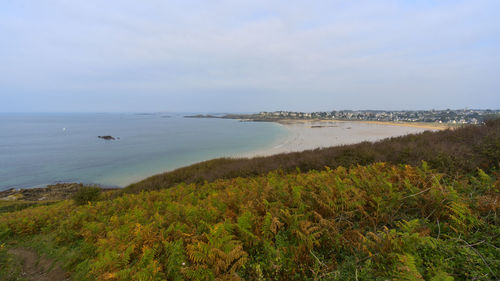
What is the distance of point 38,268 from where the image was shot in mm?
5699

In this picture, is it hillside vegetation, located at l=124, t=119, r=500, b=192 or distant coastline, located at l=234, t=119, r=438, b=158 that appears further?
distant coastline, located at l=234, t=119, r=438, b=158

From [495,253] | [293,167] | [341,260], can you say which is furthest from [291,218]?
[293,167]

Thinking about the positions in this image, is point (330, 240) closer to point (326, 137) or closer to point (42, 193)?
point (42, 193)

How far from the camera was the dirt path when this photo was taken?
204 inches

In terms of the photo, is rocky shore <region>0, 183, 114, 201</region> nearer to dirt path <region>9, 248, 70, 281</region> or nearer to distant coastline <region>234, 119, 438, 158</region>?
dirt path <region>9, 248, 70, 281</region>

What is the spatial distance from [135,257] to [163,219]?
133 cm

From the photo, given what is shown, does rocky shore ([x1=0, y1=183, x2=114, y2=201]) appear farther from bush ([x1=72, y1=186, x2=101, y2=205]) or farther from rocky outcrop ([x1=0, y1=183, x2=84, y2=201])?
bush ([x1=72, y1=186, x2=101, y2=205])

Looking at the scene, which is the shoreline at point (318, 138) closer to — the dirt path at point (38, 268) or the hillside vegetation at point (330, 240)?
the dirt path at point (38, 268)

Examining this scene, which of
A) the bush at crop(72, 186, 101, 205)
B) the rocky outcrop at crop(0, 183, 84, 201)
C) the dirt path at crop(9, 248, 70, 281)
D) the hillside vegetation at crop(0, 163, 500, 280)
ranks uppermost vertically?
the hillside vegetation at crop(0, 163, 500, 280)

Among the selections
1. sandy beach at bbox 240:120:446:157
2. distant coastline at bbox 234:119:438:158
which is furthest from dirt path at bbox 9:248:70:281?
sandy beach at bbox 240:120:446:157

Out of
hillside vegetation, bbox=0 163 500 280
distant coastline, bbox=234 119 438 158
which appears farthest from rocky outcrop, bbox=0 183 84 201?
distant coastline, bbox=234 119 438 158

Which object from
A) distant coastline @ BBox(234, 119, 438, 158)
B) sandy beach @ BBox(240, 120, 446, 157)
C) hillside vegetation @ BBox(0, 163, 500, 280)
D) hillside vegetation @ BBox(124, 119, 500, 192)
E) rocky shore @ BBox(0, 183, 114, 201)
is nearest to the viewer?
hillside vegetation @ BBox(0, 163, 500, 280)

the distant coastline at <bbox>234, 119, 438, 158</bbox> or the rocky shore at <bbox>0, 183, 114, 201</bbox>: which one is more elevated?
the distant coastline at <bbox>234, 119, 438, 158</bbox>

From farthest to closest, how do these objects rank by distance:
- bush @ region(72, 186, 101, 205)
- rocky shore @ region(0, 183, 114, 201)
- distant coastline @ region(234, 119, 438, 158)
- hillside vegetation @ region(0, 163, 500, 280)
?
distant coastline @ region(234, 119, 438, 158), rocky shore @ region(0, 183, 114, 201), bush @ region(72, 186, 101, 205), hillside vegetation @ region(0, 163, 500, 280)
